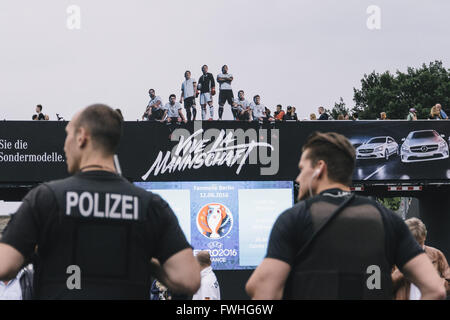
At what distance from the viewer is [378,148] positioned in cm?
2138

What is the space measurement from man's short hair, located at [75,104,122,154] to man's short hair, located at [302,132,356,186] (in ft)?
3.46

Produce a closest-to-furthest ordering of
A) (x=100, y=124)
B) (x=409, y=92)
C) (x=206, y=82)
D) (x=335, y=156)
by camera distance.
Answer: (x=100, y=124)
(x=335, y=156)
(x=206, y=82)
(x=409, y=92)

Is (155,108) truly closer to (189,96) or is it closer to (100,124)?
(189,96)

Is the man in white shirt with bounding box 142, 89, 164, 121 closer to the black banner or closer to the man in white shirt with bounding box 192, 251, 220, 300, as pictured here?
the black banner

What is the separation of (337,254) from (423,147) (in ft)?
62.7

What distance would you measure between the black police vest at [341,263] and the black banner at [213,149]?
17.3 metres

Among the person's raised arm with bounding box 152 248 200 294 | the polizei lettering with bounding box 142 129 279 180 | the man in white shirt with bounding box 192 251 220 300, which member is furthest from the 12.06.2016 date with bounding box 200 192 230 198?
the person's raised arm with bounding box 152 248 200 294

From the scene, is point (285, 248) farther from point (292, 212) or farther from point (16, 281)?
point (16, 281)

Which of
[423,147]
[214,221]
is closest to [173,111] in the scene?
[214,221]

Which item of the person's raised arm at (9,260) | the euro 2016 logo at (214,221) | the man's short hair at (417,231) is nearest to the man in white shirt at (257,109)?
the euro 2016 logo at (214,221)

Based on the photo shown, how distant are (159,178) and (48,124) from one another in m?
3.74

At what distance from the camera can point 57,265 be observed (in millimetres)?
3145

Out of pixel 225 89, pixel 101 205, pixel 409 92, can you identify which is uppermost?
pixel 409 92

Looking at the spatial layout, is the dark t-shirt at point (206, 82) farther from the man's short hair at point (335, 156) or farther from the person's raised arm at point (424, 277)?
the person's raised arm at point (424, 277)
